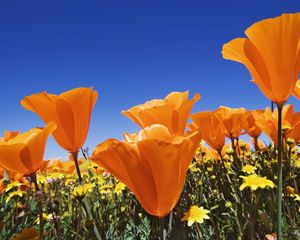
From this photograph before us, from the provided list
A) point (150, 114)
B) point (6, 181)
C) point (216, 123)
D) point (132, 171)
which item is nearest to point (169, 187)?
point (132, 171)

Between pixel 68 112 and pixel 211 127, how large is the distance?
0.85 meters

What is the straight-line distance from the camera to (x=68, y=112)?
4.18 ft

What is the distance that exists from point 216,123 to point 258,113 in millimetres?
223

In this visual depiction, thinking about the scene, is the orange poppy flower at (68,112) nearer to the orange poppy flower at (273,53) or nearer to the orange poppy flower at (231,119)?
the orange poppy flower at (273,53)

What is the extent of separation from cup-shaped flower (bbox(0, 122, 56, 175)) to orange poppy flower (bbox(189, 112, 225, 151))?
31.2 inches

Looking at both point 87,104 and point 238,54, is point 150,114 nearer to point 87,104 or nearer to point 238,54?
point 87,104

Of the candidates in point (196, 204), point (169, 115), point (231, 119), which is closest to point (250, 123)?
point (231, 119)

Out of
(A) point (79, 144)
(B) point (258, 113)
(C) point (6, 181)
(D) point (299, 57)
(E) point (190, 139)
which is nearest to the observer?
(E) point (190, 139)

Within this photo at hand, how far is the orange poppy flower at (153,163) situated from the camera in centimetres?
81

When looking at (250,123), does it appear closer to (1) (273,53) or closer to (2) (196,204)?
(2) (196,204)

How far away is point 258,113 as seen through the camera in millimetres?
1766

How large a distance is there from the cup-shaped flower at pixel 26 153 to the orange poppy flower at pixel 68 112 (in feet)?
0.32

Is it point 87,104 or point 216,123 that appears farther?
point 216,123

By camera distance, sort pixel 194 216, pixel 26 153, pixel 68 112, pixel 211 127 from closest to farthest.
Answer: pixel 26 153 → pixel 68 112 → pixel 194 216 → pixel 211 127
